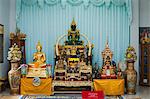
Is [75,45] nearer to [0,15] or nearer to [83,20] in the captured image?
[83,20]

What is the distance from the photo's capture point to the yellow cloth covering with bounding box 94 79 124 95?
26.8ft

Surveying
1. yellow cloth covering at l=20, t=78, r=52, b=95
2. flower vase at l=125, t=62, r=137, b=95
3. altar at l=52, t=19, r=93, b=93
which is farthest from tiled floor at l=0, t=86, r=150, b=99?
altar at l=52, t=19, r=93, b=93

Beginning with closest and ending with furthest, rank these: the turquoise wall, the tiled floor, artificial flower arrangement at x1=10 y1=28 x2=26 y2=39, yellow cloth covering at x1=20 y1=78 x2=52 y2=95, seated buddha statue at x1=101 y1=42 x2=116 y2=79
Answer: the tiled floor → yellow cloth covering at x1=20 y1=78 x2=52 y2=95 → seated buddha statue at x1=101 y1=42 x2=116 y2=79 → artificial flower arrangement at x1=10 y1=28 x2=26 y2=39 → the turquoise wall

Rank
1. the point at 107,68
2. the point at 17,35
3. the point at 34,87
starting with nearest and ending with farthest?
the point at 34,87 → the point at 107,68 → the point at 17,35

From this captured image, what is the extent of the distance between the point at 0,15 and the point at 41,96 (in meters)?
2.71

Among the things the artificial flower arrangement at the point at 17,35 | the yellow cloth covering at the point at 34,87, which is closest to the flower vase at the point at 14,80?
the yellow cloth covering at the point at 34,87

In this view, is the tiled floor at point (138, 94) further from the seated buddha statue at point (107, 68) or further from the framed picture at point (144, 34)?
the framed picture at point (144, 34)

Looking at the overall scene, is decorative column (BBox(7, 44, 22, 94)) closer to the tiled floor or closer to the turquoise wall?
the tiled floor

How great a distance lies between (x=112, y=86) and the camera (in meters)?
8.17

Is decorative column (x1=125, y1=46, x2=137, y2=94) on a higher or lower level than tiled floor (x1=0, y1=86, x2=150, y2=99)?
higher

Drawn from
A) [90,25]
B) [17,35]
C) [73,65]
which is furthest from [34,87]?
[90,25]

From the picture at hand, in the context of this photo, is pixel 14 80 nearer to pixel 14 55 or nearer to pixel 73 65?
pixel 14 55

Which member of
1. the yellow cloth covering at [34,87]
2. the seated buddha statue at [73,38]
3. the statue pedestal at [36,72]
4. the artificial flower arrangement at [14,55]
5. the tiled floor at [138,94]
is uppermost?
the seated buddha statue at [73,38]

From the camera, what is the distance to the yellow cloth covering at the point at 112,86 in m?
8.16
